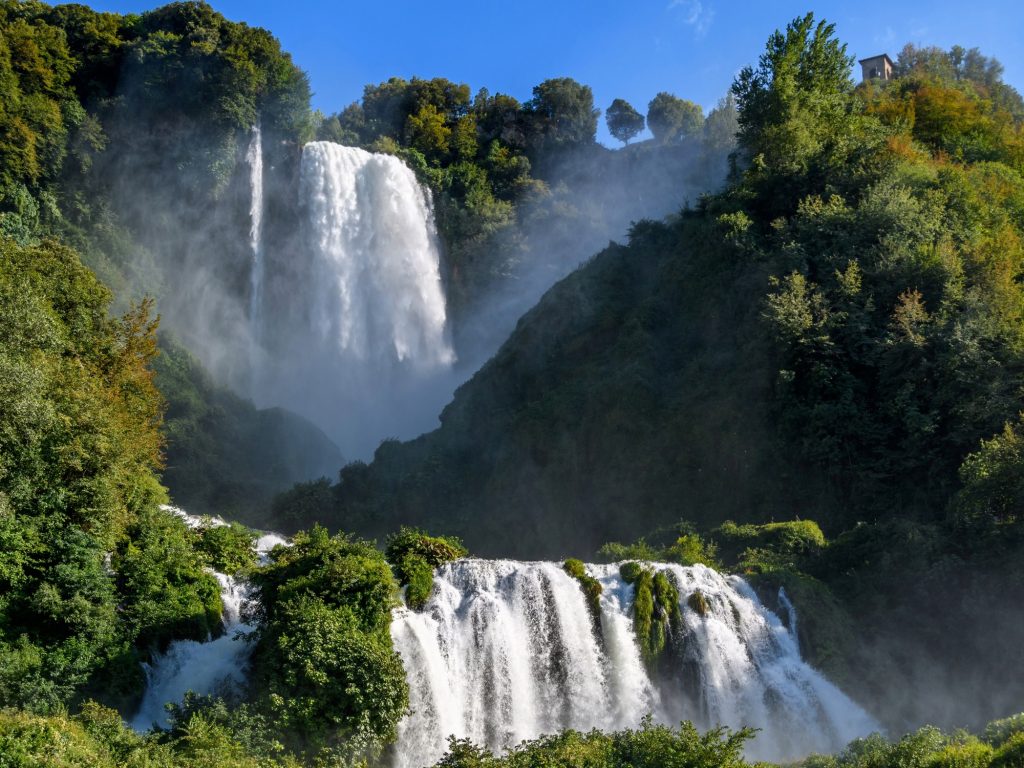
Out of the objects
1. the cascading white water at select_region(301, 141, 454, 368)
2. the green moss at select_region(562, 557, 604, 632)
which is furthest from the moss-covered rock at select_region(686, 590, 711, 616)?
the cascading white water at select_region(301, 141, 454, 368)

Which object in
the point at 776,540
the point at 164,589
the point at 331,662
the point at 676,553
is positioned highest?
the point at 776,540

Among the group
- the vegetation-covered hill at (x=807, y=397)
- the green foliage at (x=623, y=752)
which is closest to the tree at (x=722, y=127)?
the vegetation-covered hill at (x=807, y=397)

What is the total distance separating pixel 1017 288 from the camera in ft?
89.4

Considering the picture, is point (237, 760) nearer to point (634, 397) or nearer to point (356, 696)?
point (356, 696)

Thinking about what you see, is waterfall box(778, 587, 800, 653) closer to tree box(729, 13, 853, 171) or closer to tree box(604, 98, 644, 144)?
tree box(729, 13, 853, 171)

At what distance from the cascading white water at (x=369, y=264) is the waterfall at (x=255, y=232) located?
206cm

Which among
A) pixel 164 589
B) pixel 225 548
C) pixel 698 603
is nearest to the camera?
pixel 164 589

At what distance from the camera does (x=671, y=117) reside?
65125 millimetres

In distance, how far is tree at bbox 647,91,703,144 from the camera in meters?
64.2

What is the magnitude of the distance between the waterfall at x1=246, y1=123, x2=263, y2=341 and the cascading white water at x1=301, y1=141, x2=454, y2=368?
206 centimetres

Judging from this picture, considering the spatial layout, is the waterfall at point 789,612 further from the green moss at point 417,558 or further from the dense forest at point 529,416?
the green moss at point 417,558

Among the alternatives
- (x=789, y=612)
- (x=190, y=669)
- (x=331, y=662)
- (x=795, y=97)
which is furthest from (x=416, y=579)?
(x=795, y=97)

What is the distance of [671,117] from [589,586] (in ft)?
170

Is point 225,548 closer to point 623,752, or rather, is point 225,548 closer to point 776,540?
point 623,752
